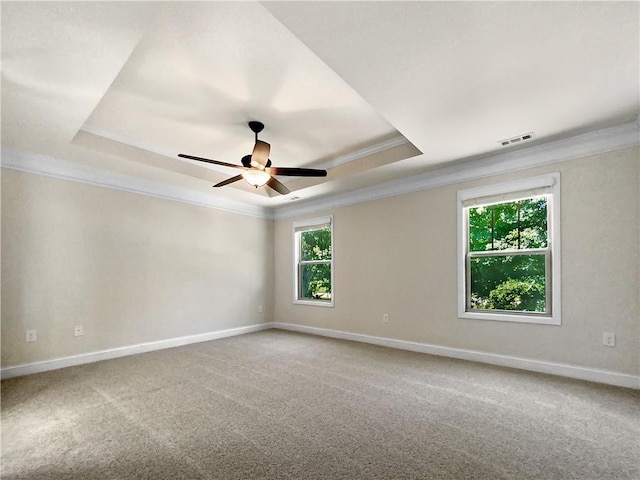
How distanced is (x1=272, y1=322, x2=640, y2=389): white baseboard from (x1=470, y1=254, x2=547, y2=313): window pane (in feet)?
1.85

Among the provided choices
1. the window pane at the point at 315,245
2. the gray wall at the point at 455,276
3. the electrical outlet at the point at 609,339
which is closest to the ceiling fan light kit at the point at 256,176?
the gray wall at the point at 455,276

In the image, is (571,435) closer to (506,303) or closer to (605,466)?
(605,466)

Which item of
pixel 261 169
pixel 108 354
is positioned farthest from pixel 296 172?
pixel 108 354

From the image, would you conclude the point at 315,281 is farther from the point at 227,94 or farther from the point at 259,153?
the point at 227,94

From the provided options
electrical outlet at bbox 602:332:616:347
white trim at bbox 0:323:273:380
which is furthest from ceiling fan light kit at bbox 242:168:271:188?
Result: electrical outlet at bbox 602:332:616:347

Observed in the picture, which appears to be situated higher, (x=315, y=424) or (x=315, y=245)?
(x=315, y=245)

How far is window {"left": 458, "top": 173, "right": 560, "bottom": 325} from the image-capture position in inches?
133

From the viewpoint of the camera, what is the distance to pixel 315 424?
2.23m

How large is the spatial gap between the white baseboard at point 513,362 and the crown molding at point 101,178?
3.15 metres

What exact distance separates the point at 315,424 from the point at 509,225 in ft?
10.3

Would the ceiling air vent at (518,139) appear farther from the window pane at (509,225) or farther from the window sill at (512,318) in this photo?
the window sill at (512,318)

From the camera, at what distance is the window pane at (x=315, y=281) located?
564 centimetres

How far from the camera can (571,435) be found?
207 cm

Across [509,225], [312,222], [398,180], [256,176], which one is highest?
[398,180]
